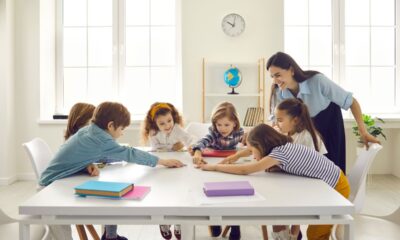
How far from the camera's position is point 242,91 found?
14.8ft

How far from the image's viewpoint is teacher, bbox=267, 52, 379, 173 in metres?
2.33

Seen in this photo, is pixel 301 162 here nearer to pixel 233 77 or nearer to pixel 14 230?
pixel 14 230

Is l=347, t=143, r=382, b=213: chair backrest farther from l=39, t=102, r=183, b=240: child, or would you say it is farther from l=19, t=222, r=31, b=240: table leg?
l=19, t=222, r=31, b=240: table leg

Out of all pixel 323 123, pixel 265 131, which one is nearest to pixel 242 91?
pixel 323 123

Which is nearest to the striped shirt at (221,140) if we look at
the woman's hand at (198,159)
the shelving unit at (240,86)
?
the woman's hand at (198,159)

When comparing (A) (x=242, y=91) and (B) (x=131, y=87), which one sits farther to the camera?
(B) (x=131, y=87)

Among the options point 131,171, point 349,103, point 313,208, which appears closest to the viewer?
point 313,208

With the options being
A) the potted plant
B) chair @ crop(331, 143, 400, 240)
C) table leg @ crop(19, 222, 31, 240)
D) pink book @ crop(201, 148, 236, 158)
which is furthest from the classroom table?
the potted plant

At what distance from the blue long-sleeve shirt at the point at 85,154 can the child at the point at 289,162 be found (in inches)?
17.0

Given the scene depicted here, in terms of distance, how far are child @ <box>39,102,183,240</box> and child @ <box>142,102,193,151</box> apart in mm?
634

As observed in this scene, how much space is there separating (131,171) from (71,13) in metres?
3.43

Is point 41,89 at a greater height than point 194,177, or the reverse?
point 41,89

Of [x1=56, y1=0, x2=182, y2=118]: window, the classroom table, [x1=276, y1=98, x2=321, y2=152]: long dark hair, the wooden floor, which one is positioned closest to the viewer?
the classroom table

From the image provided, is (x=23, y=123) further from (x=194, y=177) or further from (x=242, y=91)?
(x=194, y=177)
